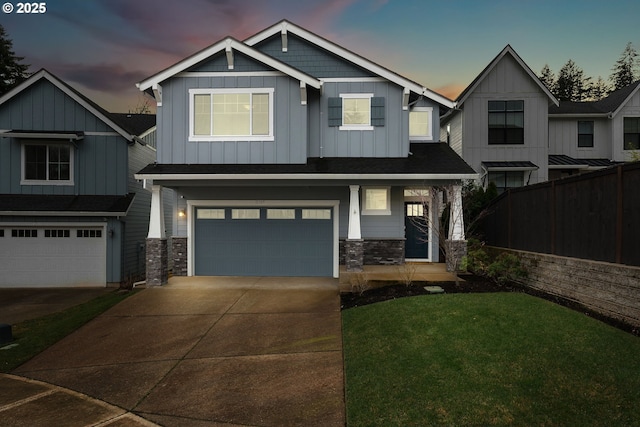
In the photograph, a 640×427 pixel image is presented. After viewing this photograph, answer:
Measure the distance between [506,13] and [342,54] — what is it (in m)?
13.5

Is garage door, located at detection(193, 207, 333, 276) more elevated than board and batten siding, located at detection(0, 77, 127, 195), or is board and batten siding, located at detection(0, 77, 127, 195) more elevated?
board and batten siding, located at detection(0, 77, 127, 195)

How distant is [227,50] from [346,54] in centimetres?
390

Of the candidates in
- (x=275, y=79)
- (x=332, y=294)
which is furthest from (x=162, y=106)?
(x=332, y=294)

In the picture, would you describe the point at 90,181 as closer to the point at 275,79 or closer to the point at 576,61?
the point at 275,79

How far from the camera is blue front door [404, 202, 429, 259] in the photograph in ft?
48.2

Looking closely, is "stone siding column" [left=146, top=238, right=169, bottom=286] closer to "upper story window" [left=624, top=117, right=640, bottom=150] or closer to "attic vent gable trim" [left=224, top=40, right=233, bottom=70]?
"attic vent gable trim" [left=224, top=40, right=233, bottom=70]

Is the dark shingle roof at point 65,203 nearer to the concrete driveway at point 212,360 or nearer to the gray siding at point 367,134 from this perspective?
the concrete driveway at point 212,360

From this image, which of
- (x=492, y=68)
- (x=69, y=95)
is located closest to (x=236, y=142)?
(x=69, y=95)

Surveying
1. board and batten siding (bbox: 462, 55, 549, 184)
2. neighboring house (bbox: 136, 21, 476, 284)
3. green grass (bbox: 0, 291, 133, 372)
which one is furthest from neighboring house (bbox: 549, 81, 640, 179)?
green grass (bbox: 0, 291, 133, 372)

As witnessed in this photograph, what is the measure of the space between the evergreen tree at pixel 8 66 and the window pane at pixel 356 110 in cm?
3082

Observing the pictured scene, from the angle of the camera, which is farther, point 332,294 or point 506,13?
point 506,13

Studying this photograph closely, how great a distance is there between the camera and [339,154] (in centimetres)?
1381

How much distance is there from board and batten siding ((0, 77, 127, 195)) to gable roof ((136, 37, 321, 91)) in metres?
3.83

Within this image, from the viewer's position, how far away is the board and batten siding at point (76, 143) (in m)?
15.1
